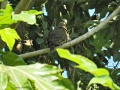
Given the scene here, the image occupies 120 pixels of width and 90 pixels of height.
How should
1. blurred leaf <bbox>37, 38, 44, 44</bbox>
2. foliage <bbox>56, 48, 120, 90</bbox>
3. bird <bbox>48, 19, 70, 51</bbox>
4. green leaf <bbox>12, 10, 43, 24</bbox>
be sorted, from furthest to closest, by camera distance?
1. bird <bbox>48, 19, 70, 51</bbox>
2. blurred leaf <bbox>37, 38, 44, 44</bbox>
3. green leaf <bbox>12, 10, 43, 24</bbox>
4. foliage <bbox>56, 48, 120, 90</bbox>

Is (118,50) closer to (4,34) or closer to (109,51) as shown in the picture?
(109,51)

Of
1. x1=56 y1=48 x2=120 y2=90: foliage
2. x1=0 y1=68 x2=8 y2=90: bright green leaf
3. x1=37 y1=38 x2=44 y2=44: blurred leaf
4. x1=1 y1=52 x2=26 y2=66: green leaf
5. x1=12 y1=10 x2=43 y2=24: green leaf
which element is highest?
x1=12 y1=10 x2=43 y2=24: green leaf

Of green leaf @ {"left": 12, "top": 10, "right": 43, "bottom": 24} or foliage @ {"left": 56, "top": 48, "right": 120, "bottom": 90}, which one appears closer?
foliage @ {"left": 56, "top": 48, "right": 120, "bottom": 90}

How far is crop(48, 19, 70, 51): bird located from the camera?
5.02 m

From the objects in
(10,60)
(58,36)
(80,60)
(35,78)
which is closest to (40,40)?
(58,36)

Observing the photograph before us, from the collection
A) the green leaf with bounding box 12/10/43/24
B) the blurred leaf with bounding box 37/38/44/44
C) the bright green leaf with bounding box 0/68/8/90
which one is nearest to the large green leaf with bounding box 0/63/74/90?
the bright green leaf with bounding box 0/68/8/90

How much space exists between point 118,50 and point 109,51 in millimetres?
587

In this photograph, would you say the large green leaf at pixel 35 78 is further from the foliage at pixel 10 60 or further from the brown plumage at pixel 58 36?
the brown plumage at pixel 58 36

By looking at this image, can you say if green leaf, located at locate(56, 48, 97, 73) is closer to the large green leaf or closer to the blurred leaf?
the large green leaf

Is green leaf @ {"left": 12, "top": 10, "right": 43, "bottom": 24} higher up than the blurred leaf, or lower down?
higher up

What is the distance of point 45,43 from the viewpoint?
508 centimetres

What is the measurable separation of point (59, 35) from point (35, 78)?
13.0ft

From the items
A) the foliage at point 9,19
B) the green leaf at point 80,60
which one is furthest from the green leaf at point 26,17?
the green leaf at point 80,60

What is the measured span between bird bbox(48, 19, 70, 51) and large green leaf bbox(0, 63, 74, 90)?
122 inches
